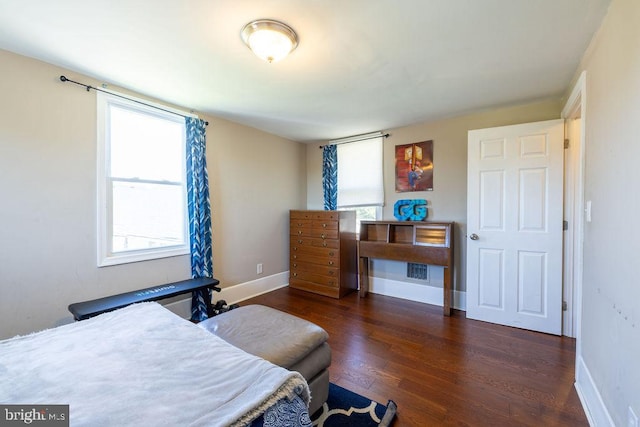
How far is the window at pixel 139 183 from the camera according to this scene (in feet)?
7.71

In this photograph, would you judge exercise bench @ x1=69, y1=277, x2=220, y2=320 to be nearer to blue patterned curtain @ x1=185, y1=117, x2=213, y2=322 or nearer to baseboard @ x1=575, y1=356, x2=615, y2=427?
blue patterned curtain @ x1=185, y1=117, x2=213, y2=322

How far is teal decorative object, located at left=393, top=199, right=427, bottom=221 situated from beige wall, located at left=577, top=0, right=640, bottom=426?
1.73 meters

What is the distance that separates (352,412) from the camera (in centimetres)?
157

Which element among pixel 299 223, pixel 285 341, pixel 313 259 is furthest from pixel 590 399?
pixel 299 223

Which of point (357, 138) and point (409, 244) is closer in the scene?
point (409, 244)

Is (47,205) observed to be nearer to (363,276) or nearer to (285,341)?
(285,341)

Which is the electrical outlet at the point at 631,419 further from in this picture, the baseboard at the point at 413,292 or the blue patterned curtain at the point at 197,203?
the blue patterned curtain at the point at 197,203

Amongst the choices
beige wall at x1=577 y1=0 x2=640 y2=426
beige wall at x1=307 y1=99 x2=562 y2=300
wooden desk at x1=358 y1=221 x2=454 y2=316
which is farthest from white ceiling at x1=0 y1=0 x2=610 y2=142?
wooden desk at x1=358 y1=221 x2=454 y2=316

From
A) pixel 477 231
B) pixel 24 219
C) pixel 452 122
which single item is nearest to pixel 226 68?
pixel 24 219

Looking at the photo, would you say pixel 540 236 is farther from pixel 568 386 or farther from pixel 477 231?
pixel 568 386

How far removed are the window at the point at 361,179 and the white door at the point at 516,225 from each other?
1215 millimetres

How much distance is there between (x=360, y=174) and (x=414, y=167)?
0.80 meters

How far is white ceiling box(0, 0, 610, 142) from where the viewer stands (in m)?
1.46

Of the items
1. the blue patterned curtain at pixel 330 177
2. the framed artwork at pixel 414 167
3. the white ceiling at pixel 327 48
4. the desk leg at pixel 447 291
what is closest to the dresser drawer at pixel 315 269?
the blue patterned curtain at pixel 330 177
